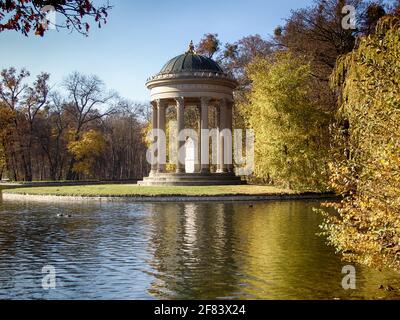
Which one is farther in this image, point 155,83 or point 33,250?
point 155,83

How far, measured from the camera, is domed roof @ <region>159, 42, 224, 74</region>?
5528 centimetres

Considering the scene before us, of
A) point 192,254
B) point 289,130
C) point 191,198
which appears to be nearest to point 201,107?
point 289,130

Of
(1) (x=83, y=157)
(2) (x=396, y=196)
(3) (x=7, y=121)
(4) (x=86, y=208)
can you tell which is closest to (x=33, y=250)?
(2) (x=396, y=196)

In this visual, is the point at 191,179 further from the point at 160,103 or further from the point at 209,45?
the point at 209,45

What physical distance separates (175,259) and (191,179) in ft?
123

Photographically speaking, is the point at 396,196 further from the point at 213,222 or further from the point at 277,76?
the point at 277,76

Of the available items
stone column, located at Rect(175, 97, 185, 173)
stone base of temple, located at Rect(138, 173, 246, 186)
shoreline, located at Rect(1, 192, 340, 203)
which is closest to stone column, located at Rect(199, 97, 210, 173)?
stone base of temple, located at Rect(138, 173, 246, 186)

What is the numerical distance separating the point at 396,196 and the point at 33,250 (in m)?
10.7

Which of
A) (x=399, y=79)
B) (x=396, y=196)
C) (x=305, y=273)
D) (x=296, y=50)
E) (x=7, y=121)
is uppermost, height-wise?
(x=296, y=50)

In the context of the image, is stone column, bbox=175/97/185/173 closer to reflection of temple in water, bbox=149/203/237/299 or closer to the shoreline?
the shoreline

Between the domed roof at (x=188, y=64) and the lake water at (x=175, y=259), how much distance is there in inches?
1308

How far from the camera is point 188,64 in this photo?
55.9 m
